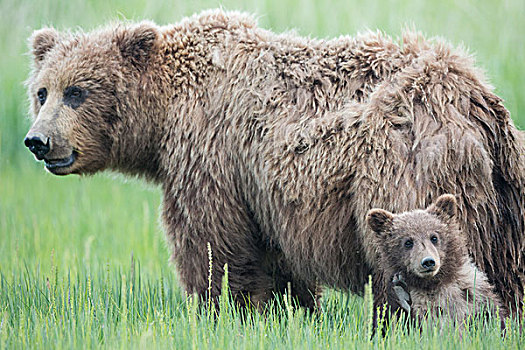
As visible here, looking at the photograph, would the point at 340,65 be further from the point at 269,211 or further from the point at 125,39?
the point at 125,39

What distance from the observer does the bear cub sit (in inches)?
182

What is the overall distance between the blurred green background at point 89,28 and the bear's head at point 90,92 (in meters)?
1.98

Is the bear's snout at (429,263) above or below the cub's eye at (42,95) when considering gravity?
below

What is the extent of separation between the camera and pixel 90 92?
5.92 meters

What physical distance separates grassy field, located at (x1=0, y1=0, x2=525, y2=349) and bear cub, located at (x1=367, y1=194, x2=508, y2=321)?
15cm

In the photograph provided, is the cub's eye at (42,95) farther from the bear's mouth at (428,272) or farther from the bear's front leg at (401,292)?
the bear's mouth at (428,272)

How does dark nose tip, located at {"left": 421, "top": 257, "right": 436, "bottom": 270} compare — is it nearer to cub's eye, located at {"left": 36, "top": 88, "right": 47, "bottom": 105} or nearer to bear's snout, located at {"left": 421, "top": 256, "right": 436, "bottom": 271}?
bear's snout, located at {"left": 421, "top": 256, "right": 436, "bottom": 271}

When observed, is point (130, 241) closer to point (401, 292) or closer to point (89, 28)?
point (401, 292)

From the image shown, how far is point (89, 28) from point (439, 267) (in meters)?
9.76

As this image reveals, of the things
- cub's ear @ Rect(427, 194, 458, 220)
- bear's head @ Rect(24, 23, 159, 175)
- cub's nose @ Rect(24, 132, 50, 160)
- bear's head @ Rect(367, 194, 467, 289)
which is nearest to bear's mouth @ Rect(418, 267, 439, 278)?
bear's head @ Rect(367, 194, 467, 289)

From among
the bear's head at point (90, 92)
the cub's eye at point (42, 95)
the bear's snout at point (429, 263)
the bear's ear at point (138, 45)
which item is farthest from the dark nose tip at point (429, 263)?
the cub's eye at point (42, 95)

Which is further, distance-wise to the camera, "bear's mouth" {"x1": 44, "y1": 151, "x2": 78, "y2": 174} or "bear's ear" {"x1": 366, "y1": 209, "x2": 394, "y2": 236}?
"bear's mouth" {"x1": 44, "y1": 151, "x2": 78, "y2": 174}

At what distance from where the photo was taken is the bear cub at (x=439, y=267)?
4629mm

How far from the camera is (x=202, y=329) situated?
465 centimetres
